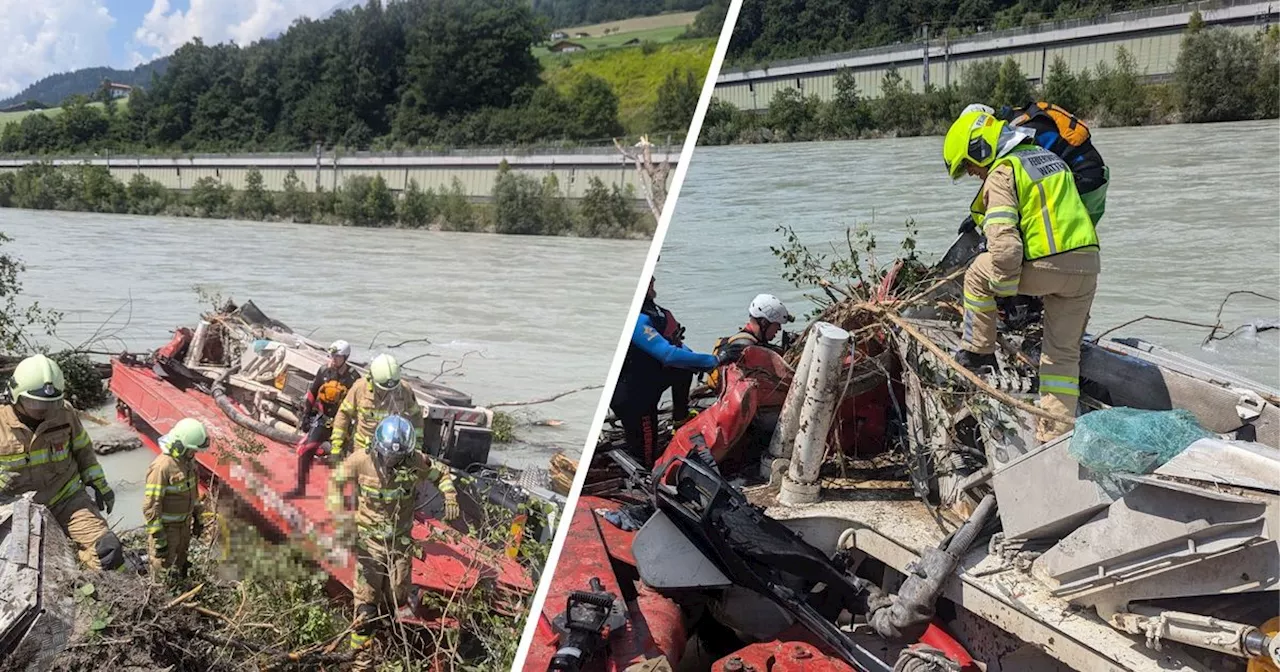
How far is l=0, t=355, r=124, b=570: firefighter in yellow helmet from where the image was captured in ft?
14.0

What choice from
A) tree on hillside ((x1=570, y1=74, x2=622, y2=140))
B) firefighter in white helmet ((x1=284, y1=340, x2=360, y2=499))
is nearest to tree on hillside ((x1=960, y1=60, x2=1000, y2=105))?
tree on hillside ((x1=570, y1=74, x2=622, y2=140))

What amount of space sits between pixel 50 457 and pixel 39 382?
1.28 ft

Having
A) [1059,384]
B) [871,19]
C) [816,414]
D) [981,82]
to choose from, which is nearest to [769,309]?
[816,414]

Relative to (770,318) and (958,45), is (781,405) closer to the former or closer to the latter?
(770,318)

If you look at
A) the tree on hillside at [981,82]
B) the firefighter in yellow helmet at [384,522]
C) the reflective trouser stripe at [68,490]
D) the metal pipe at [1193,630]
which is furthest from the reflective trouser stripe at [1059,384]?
the tree on hillside at [981,82]

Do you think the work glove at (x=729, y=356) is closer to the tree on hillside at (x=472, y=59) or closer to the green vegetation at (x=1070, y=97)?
the green vegetation at (x=1070, y=97)

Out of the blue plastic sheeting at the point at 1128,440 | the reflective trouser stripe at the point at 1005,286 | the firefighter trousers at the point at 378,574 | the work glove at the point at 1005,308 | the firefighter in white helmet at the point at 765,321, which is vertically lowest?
the firefighter trousers at the point at 378,574

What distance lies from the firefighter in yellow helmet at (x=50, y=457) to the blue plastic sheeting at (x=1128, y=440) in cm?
396

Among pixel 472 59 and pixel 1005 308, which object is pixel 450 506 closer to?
pixel 1005 308

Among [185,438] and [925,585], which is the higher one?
[185,438]

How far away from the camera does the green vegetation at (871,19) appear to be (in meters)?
7.94

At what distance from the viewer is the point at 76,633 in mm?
3244

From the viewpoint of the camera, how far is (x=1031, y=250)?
3.63 meters

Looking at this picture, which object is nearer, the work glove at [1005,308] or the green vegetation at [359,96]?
the work glove at [1005,308]
